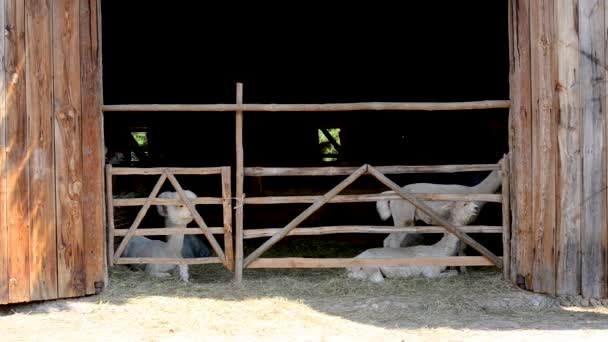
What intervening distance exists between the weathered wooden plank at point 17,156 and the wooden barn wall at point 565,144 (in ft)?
16.6

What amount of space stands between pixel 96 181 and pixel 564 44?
195 inches

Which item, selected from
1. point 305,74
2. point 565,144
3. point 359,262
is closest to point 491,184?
point 565,144

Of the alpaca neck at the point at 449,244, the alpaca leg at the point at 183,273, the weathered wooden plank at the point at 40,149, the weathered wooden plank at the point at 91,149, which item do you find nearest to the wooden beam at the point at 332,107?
the weathered wooden plank at the point at 91,149

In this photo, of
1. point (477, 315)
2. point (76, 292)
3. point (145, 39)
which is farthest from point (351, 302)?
point (145, 39)

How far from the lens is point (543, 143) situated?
23.0 feet

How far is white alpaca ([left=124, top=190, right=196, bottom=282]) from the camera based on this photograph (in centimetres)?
805

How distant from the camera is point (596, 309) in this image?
6867 mm

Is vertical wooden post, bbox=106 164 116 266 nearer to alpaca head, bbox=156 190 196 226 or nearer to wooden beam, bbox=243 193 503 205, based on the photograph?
alpaca head, bbox=156 190 196 226

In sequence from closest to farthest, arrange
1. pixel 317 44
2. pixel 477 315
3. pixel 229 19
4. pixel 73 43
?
pixel 477 315 < pixel 73 43 < pixel 229 19 < pixel 317 44

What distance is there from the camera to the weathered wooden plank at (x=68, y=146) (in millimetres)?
7047

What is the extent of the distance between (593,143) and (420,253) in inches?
91.2

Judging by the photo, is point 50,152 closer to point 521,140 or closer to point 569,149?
point 521,140

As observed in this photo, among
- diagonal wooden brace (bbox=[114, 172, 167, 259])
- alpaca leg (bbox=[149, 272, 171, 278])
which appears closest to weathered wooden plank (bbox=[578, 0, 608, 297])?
diagonal wooden brace (bbox=[114, 172, 167, 259])

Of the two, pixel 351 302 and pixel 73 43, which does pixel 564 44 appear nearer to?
pixel 351 302
